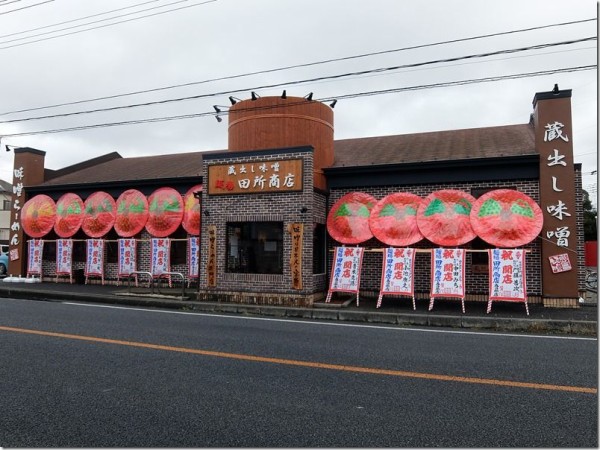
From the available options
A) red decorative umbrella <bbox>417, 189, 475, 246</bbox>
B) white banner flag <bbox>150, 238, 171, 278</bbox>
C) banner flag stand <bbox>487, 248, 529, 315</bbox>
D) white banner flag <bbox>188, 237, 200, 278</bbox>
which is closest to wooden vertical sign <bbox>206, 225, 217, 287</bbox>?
white banner flag <bbox>188, 237, 200, 278</bbox>

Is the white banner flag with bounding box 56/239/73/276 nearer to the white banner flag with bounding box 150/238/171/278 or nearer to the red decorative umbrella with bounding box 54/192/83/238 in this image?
the red decorative umbrella with bounding box 54/192/83/238

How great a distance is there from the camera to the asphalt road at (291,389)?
3.62m

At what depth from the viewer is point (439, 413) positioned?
13.4 ft

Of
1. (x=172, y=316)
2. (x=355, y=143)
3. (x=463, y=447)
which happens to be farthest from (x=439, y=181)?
(x=463, y=447)

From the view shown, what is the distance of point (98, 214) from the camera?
57.5ft

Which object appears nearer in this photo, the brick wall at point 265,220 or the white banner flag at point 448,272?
the white banner flag at point 448,272

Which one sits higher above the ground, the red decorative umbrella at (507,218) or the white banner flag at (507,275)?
the red decorative umbrella at (507,218)

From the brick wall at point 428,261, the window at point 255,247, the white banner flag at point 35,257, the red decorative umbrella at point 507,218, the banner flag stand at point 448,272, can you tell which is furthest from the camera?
the white banner flag at point 35,257

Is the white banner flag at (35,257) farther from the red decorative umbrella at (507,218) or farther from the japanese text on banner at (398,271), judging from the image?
the red decorative umbrella at (507,218)

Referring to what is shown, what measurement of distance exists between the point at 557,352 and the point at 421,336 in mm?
2202

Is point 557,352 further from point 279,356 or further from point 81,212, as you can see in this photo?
point 81,212

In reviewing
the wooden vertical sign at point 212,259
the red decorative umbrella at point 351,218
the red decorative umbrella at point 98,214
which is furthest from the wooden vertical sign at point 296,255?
the red decorative umbrella at point 98,214

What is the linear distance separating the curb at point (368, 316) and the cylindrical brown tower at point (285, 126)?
14.5 feet

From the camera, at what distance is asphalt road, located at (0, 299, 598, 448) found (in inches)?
142
